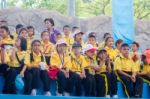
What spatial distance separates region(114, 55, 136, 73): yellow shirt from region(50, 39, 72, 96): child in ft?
3.19

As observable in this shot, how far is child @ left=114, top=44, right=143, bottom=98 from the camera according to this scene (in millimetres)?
8000

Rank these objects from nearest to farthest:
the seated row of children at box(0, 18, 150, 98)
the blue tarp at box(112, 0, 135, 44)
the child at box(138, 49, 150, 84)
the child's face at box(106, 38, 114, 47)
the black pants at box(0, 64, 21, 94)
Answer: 1. the black pants at box(0, 64, 21, 94)
2. the seated row of children at box(0, 18, 150, 98)
3. the child at box(138, 49, 150, 84)
4. the child's face at box(106, 38, 114, 47)
5. the blue tarp at box(112, 0, 135, 44)

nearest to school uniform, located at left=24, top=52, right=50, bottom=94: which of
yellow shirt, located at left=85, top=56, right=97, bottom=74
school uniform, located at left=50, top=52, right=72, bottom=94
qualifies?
school uniform, located at left=50, top=52, right=72, bottom=94

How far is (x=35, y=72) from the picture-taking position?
24.7ft

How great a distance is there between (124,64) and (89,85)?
0.87 meters

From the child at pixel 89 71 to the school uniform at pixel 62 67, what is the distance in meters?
0.34

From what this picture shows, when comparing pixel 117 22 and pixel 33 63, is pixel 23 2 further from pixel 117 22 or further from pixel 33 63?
pixel 33 63

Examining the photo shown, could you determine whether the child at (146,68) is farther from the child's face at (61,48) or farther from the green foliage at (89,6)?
the green foliage at (89,6)

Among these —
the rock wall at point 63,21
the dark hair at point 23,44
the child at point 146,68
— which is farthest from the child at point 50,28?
the rock wall at point 63,21

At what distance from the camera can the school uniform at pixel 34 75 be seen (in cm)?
744

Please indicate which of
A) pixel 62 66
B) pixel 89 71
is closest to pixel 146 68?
pixel 89 71

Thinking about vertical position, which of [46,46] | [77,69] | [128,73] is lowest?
[128,73]

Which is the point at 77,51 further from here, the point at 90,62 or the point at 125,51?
the point at 125,51

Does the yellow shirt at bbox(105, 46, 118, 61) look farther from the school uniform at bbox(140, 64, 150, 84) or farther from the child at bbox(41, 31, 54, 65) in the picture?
the child at bbox(41, 31, 54, 65)
